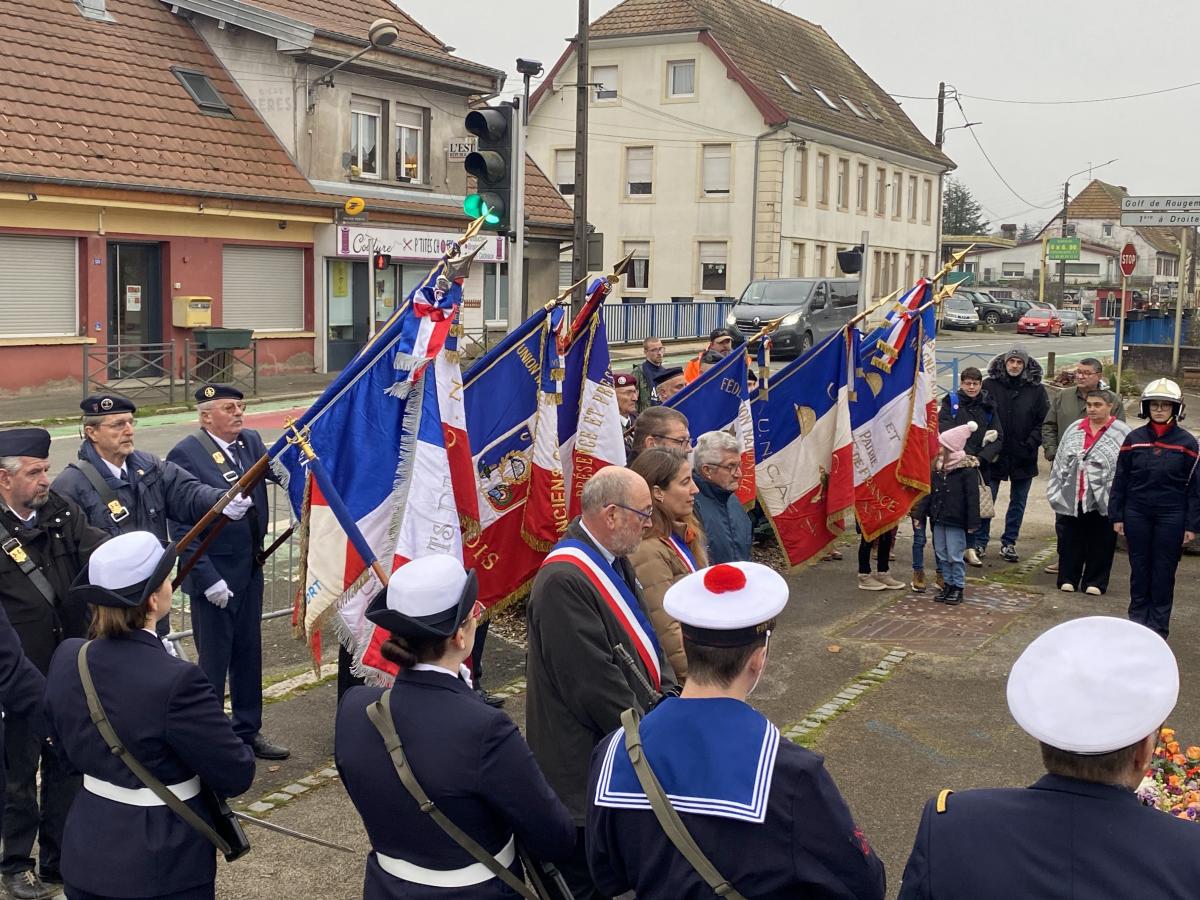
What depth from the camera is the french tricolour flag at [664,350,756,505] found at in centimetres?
982

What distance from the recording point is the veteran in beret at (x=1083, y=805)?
7.89 ft

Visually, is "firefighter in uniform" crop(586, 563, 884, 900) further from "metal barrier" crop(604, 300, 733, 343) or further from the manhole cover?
"metal barrier" crop(604, 300, 733, 343)

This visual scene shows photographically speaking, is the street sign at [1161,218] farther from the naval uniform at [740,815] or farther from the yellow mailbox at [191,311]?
the naval uniform at [740,815]

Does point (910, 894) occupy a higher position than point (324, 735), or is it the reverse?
point (910, 894)

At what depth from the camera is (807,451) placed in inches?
403

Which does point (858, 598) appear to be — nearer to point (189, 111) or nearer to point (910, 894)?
point (910, 894)

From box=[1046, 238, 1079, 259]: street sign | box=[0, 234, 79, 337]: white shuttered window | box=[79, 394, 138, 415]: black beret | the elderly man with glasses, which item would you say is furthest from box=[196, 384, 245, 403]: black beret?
box=[1046, 238, 1079, 259]: street sign

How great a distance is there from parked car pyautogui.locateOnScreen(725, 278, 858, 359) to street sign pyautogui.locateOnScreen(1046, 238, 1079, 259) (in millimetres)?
38442

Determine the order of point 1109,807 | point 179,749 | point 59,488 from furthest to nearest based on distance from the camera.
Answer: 1. point 59,488
2. point 179,749
3. point 1109,807

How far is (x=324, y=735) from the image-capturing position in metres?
7.07

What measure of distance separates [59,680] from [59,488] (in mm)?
2471

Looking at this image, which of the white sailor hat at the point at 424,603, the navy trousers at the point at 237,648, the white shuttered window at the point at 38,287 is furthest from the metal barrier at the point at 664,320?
the white sailor hat at the point at 424,603

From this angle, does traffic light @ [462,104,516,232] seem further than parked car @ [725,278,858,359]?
No

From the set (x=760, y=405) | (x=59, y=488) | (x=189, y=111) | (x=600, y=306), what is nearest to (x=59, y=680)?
(x=59, y=488)
